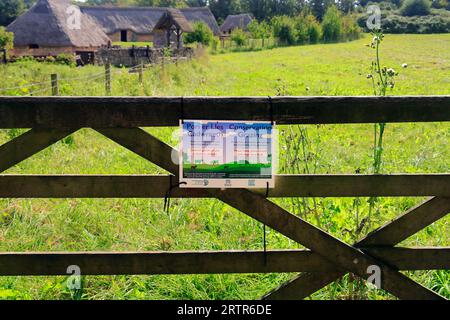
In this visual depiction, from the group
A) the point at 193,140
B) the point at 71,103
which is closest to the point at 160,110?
the point at 193,140

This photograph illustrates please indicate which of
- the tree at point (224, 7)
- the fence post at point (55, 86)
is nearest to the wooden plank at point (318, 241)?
the fence post at point (55, 86)

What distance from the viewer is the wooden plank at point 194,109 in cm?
251

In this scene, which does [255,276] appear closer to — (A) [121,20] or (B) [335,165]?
(B) [335,165]

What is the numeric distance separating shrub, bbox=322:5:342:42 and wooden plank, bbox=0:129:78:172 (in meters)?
57.0

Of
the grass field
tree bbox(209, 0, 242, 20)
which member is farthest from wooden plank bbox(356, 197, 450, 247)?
tree bbox(209, 0, 242, 20)

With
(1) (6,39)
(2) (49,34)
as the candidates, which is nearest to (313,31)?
(2) (49,34)

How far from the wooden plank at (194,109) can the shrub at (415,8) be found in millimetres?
75499

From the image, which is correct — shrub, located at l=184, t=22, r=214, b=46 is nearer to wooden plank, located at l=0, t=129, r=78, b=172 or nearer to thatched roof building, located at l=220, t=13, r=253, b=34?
thatched roof building, located at l=220, t=13, r=253, b=34

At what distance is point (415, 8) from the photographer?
7125 centimetres

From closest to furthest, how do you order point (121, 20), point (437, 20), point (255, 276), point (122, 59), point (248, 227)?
point (255, 276) < point (248, 227) < point (122, 59) < point (437, 20) < point (121, 20)

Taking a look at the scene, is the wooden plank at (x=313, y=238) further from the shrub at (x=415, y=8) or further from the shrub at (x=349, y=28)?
the shrub at (x=415, y=8)

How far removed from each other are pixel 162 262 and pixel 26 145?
961 millimetres
